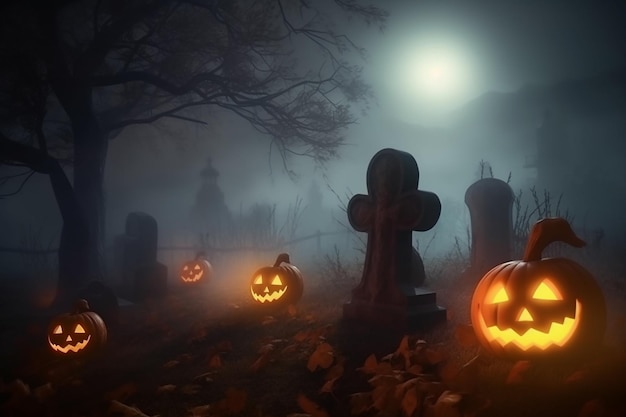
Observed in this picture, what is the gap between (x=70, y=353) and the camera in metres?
5.82

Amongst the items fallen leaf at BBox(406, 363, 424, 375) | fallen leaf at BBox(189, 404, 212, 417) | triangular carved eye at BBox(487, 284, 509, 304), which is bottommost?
fallen leaf at BBox(189, 404, 212, 417)

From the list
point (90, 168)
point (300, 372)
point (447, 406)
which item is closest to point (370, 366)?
point (300, 372)

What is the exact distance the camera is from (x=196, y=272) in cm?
1148

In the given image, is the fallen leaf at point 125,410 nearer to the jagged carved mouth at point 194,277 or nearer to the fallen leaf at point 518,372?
the fallen leaf at point 518,372

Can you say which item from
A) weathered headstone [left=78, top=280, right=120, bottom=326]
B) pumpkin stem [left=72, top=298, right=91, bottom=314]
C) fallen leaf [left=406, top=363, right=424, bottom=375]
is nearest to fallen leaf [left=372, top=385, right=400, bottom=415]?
fallen leaf [left=406, top=363, right=424, bottom=375]

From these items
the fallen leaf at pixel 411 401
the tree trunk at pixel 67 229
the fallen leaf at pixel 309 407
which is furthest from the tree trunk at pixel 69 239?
the fallen leaf at pixel 411 401

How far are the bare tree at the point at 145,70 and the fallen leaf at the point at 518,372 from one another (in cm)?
848

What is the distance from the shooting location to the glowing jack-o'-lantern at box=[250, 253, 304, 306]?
682 cm

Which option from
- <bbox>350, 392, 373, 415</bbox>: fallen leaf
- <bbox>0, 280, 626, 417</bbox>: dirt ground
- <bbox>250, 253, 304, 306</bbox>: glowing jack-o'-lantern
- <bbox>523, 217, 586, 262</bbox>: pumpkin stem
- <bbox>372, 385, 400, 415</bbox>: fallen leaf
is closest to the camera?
<bbox>0, 280, 626, 417</bbox>: dirt ground

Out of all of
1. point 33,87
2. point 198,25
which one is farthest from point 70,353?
point 198,25

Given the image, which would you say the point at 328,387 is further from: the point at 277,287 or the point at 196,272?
the point at 196,272

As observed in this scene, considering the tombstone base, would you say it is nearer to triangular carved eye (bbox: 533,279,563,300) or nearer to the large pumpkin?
the large pumpkin

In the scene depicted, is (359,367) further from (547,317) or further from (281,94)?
(281,94)

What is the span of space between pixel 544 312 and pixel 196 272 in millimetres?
9392
